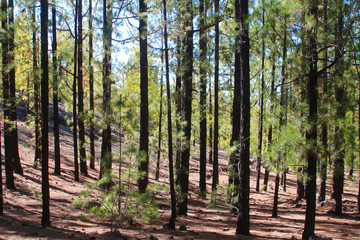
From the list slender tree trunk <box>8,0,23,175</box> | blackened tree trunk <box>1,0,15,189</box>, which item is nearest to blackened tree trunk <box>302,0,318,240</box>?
blackened tree trunk <box>1,0,15,189</box>

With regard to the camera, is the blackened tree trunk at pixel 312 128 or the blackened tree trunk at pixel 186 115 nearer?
the blackened tree trunk at pixel 312 128

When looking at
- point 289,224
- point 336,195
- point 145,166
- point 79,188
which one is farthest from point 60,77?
point 336,195

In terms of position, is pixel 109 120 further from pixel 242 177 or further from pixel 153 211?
pixel 242 177

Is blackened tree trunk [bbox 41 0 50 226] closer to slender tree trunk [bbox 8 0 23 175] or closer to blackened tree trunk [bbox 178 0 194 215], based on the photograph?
slender tree trunk [bbox 8 0 23 175]

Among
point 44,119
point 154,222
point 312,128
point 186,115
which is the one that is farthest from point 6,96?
point 312,128

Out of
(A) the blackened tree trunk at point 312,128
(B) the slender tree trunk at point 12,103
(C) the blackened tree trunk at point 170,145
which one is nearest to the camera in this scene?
(A) the blackened tree trunk at point 312,128

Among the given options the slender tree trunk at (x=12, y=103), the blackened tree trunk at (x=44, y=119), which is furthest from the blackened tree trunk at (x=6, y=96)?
the blackened tree trunk at (x=44, y=119)

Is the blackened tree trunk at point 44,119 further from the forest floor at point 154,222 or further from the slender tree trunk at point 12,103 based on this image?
the slender tree trunk at point 12,103

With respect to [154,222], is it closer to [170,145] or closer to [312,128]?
[170,145]

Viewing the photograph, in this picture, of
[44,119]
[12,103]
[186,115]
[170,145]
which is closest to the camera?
[44,119]

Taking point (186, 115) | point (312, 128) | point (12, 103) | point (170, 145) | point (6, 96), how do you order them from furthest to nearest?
point (186, 115) → point (12, 103) → point (6, 96) → point (170, 145) → point (312, 128)

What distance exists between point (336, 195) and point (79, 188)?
11912mm

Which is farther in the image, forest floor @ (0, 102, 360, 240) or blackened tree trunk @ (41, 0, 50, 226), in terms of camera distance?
blackened tree trunk @ (41, 0, 50, 226)

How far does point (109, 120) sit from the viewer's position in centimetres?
834
